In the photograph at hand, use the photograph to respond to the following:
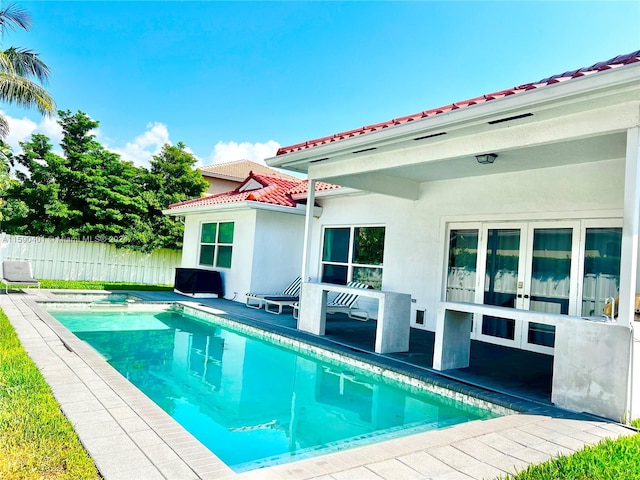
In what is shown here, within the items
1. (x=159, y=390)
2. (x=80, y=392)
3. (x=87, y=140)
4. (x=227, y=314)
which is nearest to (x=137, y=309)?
(x=227, y=314)

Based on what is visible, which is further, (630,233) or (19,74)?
(19,74)

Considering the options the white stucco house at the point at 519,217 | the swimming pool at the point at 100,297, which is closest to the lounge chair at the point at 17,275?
the swimming pool at the point at 100,297

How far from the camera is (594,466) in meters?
Answer: 3.46

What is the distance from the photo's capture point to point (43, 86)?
51.5ft

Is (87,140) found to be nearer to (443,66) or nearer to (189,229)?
(189,229)

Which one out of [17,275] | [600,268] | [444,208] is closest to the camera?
[600,268]

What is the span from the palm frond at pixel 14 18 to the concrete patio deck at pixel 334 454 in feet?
41.6

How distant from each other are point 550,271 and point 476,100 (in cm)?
409

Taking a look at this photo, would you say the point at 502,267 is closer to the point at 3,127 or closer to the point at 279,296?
the point at 279,296

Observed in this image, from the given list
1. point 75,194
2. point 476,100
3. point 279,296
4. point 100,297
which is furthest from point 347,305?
point 75,194

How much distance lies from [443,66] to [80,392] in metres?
12.5

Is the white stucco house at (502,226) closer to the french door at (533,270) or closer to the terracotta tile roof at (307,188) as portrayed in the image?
the french door at (533,270)

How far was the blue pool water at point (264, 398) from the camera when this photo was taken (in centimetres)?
464

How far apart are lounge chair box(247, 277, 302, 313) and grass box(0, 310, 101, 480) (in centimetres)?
771
